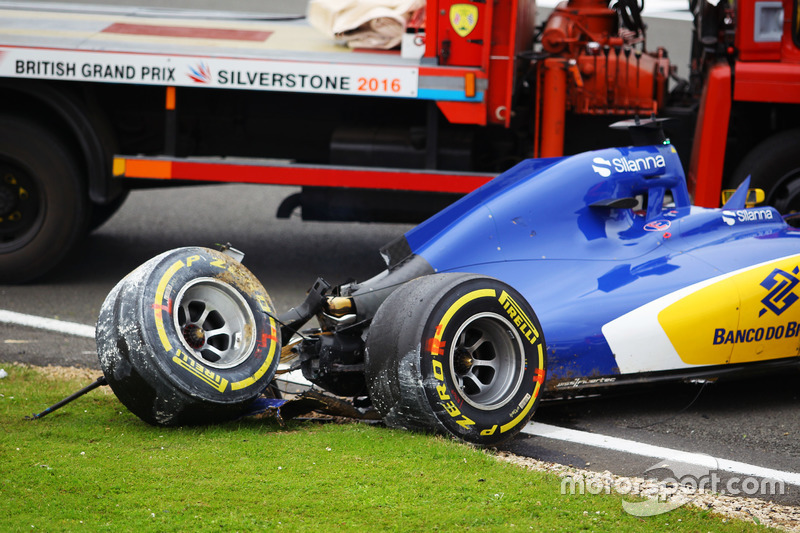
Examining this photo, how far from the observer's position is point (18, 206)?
24.4 feet

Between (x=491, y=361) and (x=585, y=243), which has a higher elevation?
(x=585, y=243)

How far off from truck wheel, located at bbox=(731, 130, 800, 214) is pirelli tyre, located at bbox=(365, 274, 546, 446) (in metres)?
3.60

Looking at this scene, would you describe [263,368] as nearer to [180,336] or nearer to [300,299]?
[180,336]

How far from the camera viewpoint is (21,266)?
7391 mm

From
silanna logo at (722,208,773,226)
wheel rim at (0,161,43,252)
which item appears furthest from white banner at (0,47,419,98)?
silanna logo at (722,208,773,226)

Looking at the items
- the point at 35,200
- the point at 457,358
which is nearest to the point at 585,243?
the point at 457,358

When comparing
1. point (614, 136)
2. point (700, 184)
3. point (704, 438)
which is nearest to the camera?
point (704, 438)

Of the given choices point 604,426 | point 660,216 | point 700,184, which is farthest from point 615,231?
point 700,184

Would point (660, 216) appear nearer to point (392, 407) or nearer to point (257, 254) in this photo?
point (392, 407)

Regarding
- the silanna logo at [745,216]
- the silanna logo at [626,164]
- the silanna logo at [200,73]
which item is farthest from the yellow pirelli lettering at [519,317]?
the silanna logo at [200,73]

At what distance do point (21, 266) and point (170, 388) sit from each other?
395cm

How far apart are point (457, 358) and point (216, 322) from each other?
3.52ft

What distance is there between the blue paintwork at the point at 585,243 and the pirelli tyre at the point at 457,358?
14.6 inches

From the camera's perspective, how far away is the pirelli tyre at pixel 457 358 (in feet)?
13.2
